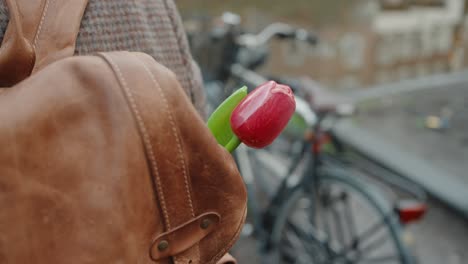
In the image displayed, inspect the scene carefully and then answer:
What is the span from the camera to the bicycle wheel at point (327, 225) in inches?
87.3

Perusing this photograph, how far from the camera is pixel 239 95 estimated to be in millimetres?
645

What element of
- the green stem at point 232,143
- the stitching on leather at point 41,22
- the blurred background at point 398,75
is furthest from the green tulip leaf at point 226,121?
the blurred background at point 398,75

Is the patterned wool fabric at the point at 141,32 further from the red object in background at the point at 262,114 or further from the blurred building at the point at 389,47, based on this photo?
the blurred building at the point at 389,47

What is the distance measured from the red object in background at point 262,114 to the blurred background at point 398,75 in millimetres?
2135

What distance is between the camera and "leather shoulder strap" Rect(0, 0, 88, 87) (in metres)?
0.55

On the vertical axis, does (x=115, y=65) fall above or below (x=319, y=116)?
above

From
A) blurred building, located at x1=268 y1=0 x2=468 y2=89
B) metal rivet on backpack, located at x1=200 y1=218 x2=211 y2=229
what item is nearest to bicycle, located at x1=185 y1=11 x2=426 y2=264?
metal rivet on backpack, located at x1=200 y1=218 x2=211 y2=229

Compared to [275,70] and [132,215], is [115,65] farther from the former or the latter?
[275,70]

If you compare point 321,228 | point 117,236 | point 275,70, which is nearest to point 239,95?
point 117,236

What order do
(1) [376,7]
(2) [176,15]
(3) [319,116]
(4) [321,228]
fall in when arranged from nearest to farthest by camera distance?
(2) [176,15] < (3) [319,116] < (4) [321,228] < (1) [376,7]

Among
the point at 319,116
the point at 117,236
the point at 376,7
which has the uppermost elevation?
the point at 117,236

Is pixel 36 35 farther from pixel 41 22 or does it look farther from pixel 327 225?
pixel 327 225

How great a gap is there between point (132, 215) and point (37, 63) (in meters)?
0.22

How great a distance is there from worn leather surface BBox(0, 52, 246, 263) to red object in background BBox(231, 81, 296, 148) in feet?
0.15
